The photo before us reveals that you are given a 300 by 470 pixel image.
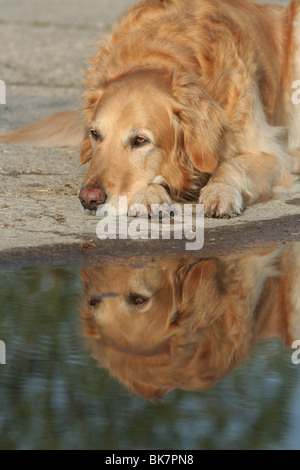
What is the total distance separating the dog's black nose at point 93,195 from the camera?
491 centimetres

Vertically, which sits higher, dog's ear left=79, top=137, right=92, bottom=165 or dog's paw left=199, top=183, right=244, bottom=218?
dog's ear left=79, top=137, right=92, bottom=165

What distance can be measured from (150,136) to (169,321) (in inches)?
78.4

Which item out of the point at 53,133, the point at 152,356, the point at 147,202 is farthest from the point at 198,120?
the point at 152,356

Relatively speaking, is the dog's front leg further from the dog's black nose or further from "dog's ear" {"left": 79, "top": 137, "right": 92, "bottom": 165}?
"dog's ear" {"left": 79, "top": 137, "right": 92, "bottom": 165}

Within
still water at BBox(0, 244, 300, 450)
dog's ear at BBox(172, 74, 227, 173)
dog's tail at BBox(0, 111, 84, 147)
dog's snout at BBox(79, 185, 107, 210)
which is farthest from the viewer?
dog's tail at BBox(0, 111, 84, 147)

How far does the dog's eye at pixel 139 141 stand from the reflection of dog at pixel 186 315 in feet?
3.78

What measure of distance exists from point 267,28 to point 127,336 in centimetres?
403

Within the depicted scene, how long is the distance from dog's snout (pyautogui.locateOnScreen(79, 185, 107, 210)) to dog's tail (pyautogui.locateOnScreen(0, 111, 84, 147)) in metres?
2.47

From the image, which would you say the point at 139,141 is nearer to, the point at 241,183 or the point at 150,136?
the point at 150,136

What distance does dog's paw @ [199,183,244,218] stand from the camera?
204 inches

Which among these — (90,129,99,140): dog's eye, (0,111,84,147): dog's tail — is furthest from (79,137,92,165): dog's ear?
(0,111,84,147): dog's tail

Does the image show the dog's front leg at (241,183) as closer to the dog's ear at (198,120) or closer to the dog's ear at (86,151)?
the dog's ear at (198,120)

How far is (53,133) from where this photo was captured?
7.44m

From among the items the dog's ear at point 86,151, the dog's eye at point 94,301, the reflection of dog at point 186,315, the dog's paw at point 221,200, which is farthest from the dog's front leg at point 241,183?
the dog's eye at point 94,301
